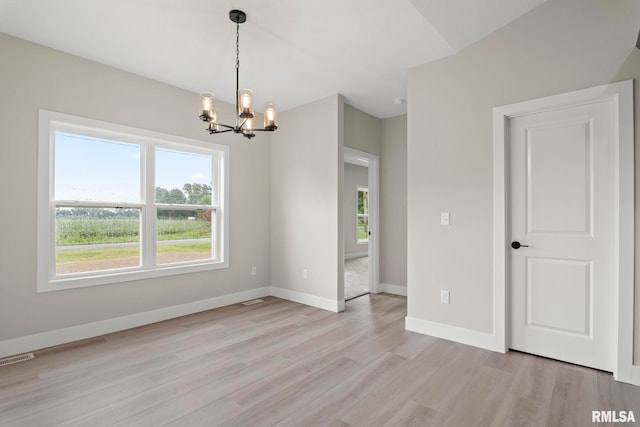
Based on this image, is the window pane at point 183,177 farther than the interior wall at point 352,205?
No

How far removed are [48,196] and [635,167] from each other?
500cm

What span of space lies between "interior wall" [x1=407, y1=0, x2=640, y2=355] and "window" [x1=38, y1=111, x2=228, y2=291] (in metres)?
2.67

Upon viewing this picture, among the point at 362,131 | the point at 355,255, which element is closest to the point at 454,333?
the point at 362,131

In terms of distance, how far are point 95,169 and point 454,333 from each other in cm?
417

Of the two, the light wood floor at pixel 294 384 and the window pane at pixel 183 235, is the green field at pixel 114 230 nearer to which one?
the window pane at pixel 183 235

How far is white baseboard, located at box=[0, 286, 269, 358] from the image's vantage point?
2.89 meters

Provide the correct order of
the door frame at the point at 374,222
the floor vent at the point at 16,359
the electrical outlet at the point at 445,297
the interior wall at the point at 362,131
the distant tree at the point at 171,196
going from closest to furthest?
the floor vent at the point at 16,359, the electrical outlet at the point at 445,297, the distant tree at the point at 171,196, the interior wall at the point at 362,131, the door frame at the point at 374,222

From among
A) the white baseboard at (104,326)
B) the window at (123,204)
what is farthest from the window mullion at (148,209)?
the white baseboard at (104,326)

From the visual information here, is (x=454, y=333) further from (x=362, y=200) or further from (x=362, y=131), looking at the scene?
Result: (x=362, y=200)

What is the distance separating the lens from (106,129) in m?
3.42

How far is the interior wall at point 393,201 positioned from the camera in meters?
5.11

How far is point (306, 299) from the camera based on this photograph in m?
4.57

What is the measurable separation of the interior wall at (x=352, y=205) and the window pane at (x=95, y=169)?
5.99 metres

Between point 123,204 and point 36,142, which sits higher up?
point 36,142
